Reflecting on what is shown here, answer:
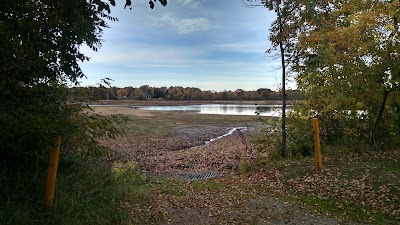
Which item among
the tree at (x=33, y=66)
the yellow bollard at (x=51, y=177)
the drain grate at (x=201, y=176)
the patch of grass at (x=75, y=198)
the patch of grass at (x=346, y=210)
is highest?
the tree at (x=33, y=66)

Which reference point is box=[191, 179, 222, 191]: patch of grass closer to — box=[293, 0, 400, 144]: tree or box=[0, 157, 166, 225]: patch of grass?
box=[0, 157, 166, 225]: patch of grass

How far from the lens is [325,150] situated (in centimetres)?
1033

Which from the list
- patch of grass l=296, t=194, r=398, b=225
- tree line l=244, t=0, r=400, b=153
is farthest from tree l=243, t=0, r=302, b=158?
patch of grass l=296, t=194, r=398, b=225

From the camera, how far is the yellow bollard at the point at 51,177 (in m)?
4.44

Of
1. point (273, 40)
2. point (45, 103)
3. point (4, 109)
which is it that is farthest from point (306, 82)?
point (4, 109)

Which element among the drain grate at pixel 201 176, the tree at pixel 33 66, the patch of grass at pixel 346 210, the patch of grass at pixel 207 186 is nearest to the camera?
the tree at pixel 33 66

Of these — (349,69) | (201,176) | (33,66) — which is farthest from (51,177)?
(349,69)

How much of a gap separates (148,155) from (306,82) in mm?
9292

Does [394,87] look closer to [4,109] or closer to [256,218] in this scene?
[256,218]

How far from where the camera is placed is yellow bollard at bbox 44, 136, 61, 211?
444cm

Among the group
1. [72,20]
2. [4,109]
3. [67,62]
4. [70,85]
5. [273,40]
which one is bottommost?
[4,109]

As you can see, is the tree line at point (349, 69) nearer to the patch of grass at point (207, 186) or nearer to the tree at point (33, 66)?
the patch of grass at point (207, 186)

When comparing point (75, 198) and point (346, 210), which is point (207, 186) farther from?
point (75, 198)

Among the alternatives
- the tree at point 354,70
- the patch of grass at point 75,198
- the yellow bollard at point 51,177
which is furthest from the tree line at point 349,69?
the yellow bollard at point 51,177
